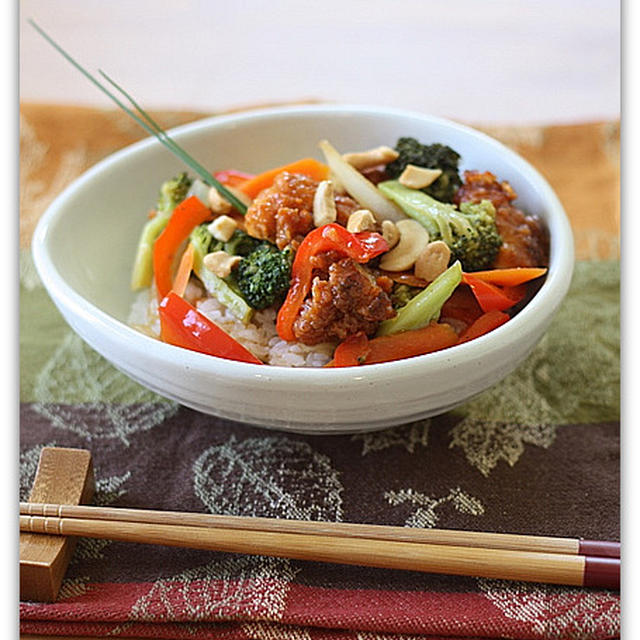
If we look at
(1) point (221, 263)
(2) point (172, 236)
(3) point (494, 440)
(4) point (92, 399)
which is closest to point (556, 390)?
(3) point (494, 440)

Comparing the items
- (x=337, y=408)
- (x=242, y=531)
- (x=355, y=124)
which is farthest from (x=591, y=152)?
(x=242, y=531)

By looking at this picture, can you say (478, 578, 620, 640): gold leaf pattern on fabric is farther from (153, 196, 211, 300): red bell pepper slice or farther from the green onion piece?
(153, 196, 211, 300): red bell pepper slice

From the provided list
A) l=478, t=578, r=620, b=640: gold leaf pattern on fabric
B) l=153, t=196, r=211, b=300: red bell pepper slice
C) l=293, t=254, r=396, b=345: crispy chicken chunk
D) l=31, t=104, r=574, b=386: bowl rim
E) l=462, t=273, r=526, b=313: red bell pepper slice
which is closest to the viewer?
l=478, t=578, r=620, b=640: gold leaf pattern on fabric

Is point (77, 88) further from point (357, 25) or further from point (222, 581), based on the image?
point (222, 581)

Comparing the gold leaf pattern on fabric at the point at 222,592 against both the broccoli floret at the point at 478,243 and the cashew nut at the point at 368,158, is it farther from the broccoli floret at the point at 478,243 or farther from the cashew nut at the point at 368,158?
the cashew nut at the point at 368,158

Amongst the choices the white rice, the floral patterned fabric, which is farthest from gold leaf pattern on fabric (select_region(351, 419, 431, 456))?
the white rice

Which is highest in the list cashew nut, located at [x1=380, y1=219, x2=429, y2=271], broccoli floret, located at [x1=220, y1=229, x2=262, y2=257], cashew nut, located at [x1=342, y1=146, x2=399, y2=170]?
cashew nut, located at [x1=342, y1=146, x2=399, y2=170]
